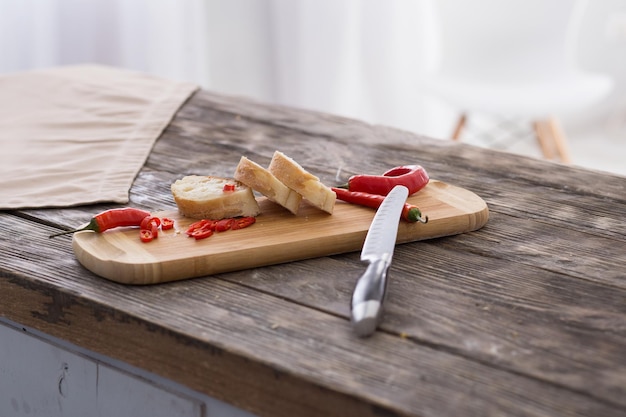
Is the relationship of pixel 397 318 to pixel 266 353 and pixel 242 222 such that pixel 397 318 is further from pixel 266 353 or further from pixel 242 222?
pixel 242 222

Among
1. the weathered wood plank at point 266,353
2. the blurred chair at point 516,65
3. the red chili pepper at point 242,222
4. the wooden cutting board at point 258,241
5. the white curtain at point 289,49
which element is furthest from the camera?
the white curtain at point 289,49

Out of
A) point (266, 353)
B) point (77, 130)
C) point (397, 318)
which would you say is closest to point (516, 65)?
point (77, 130)

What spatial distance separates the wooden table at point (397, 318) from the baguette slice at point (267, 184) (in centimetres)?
11

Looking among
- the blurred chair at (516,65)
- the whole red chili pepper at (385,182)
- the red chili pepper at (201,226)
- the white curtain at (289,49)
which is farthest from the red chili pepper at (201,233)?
the white curtain at (289,49)

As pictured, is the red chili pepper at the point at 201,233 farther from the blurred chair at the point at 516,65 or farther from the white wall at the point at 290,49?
the white wall at the point at 290,49

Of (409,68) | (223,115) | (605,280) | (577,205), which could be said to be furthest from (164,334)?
(409,68)

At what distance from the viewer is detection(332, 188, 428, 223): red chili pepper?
1.11 metres

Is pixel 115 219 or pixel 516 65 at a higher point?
pixel 115 219

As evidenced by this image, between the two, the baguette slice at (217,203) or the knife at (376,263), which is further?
the baguette slice at (217,203)

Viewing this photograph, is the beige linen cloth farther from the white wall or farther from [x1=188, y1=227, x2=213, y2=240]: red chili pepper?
the white wall

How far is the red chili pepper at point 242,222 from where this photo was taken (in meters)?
1.11

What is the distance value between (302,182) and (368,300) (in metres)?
0.28

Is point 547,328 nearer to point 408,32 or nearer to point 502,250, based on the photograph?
point 502,250

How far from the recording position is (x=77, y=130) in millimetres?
1568
